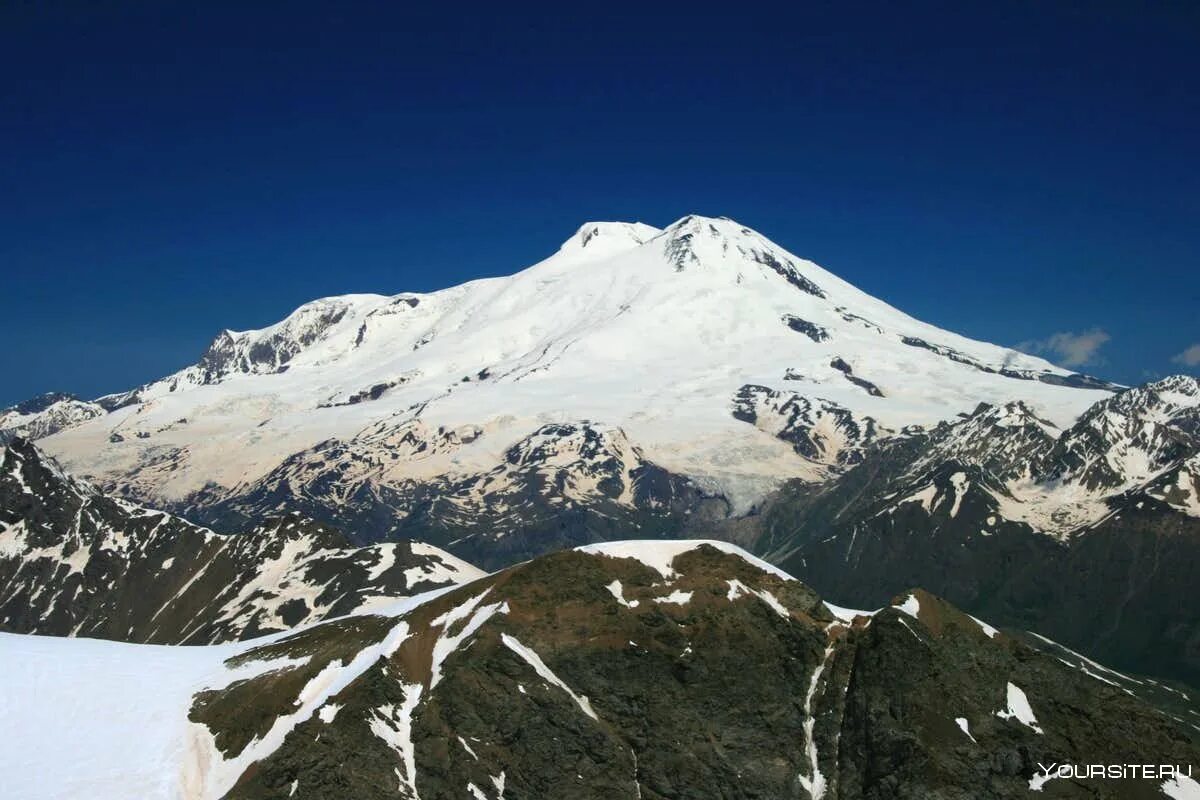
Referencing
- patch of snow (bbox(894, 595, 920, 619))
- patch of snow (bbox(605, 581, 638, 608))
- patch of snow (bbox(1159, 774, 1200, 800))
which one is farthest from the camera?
patch of snow (bbox(605, 581, 638, 608))

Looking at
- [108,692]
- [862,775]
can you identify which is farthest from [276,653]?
[862,775]

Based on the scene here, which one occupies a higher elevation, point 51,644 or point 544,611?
point 544,611

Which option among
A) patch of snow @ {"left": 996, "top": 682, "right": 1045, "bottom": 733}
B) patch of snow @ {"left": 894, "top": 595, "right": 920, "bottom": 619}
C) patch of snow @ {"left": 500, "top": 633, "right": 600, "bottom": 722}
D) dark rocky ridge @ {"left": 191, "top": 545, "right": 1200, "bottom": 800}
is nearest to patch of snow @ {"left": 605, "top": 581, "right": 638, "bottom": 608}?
dark rocky ridge @ {"left": 191, "top": 545, "right": 1200, "bottom": 800}

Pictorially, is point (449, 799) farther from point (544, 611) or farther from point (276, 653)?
point (276, 653)

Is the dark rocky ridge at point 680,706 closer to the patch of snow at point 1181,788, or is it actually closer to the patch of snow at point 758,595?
the patch of snow at point 758,595

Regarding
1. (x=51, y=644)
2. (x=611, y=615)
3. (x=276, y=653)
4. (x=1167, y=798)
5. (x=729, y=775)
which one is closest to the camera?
(x=1167, y=798)

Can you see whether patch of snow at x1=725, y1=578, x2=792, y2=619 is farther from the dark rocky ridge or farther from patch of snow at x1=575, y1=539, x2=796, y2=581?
patch of snow at x1=575, y1=539, x2=796, y2=581

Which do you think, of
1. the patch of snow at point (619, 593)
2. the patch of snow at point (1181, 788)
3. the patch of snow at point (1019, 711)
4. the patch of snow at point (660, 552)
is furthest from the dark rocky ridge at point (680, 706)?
the patch of snow at point (660, 552)

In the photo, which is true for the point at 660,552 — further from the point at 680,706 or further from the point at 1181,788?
the point at 1181,788
